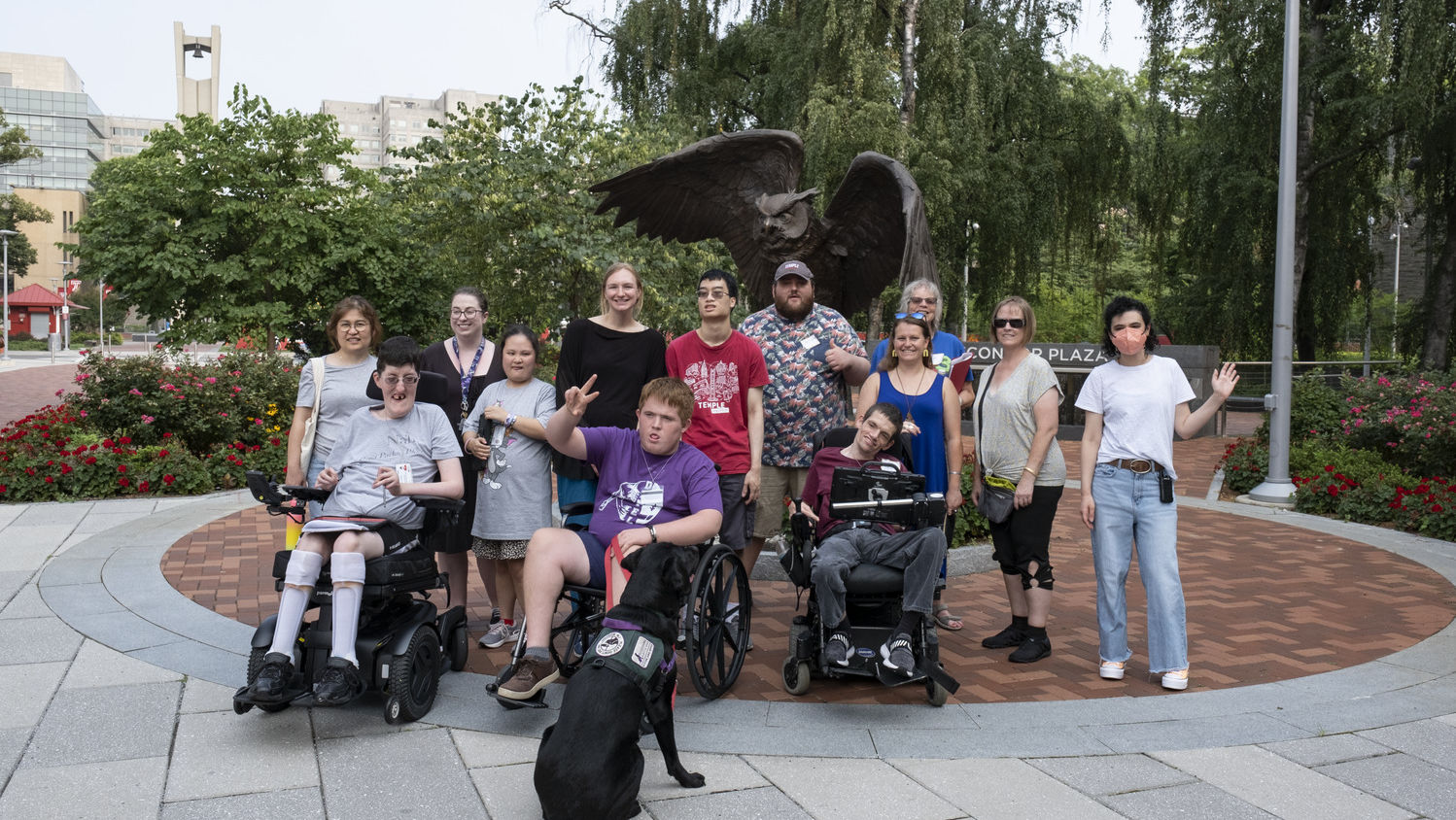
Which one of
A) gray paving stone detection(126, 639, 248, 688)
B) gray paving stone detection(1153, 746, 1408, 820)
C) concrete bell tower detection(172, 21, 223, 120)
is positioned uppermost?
concrete bell tower detection(172, 21, 223, 120)

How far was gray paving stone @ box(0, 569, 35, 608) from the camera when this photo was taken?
5195 millimetres

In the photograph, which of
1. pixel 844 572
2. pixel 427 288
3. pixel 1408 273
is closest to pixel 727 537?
pixel 844 572

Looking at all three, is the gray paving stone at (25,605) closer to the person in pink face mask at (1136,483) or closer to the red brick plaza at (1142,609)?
the red brick plaza at (1142,609)

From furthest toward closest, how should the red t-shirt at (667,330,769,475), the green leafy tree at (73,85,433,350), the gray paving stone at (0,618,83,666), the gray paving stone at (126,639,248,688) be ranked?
1. the green leafy tree at (73,85,433,350)
2. the red t-shirt at (667,330,769,475)
3. the gray paving stone at (0,618,83,666)
4. the gray paving stone at (126,639,248,688)

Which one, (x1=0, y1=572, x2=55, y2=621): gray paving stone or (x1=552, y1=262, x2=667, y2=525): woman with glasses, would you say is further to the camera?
(x1=0, y1=572, x2=55, y2=621): gray paving stone

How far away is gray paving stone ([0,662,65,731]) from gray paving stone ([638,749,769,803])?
216 centimetres

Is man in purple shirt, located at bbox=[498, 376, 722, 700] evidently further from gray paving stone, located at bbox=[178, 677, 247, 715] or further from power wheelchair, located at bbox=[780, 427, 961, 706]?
gray paving stone, located at bbox=[178, 677, 247, 715]

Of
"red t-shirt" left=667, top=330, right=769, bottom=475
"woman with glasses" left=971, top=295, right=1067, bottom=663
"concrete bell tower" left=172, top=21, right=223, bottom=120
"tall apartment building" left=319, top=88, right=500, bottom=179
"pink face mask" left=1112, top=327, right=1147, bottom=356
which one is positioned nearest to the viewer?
"pink face mask" left=1112, top=327, right=1147, bottom=356

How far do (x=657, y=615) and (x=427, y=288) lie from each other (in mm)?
16857

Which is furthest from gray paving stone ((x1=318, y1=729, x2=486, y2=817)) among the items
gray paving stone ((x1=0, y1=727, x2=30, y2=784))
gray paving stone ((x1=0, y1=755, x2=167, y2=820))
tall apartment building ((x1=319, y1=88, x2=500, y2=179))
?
tall apartment building ((x1=319, y1=88, x2=500, y2=179))

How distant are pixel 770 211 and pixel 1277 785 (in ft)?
12.4

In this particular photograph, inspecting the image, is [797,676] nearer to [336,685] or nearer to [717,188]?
[336,685]

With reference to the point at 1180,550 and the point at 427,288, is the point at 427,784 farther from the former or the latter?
the point at 427,288

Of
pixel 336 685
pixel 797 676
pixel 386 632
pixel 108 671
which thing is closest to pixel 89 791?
pixel 336 685
